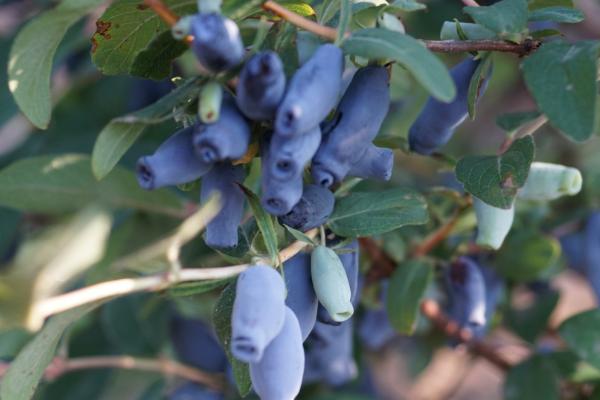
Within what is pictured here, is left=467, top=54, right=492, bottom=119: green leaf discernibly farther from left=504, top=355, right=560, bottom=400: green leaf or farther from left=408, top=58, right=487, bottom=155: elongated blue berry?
left=504, top=355, right=560, bottom=400: green leaf

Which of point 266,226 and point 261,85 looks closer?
point 261,85

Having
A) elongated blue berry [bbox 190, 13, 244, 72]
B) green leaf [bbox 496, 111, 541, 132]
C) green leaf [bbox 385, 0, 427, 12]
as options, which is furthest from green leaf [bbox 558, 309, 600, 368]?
elongated blue berry [bbox 190, 13, 244, 72]

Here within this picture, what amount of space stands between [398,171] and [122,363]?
58 centimetres

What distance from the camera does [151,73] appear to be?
2.30 ft

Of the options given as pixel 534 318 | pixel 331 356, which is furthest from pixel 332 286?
pixel 534 318

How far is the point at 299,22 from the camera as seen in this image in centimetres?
62

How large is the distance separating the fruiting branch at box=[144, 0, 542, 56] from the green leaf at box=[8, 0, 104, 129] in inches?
1.8

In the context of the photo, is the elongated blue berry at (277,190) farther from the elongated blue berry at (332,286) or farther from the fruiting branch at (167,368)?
the fruiting branch at (167,368)

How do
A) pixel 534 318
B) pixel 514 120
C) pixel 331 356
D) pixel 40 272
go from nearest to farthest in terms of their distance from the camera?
pixel 40 272 < pixel 514 120 < pixel 331 356 < pixel 534 318

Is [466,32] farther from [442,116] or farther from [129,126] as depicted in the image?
[129,126]

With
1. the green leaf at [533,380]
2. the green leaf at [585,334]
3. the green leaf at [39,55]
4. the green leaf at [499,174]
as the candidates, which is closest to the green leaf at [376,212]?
the green leaf at [499,174]

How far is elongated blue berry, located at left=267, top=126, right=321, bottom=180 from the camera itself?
58 centimetres

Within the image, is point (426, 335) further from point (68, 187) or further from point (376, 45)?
point (376, 45)

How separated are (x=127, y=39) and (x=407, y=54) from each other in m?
0.26
